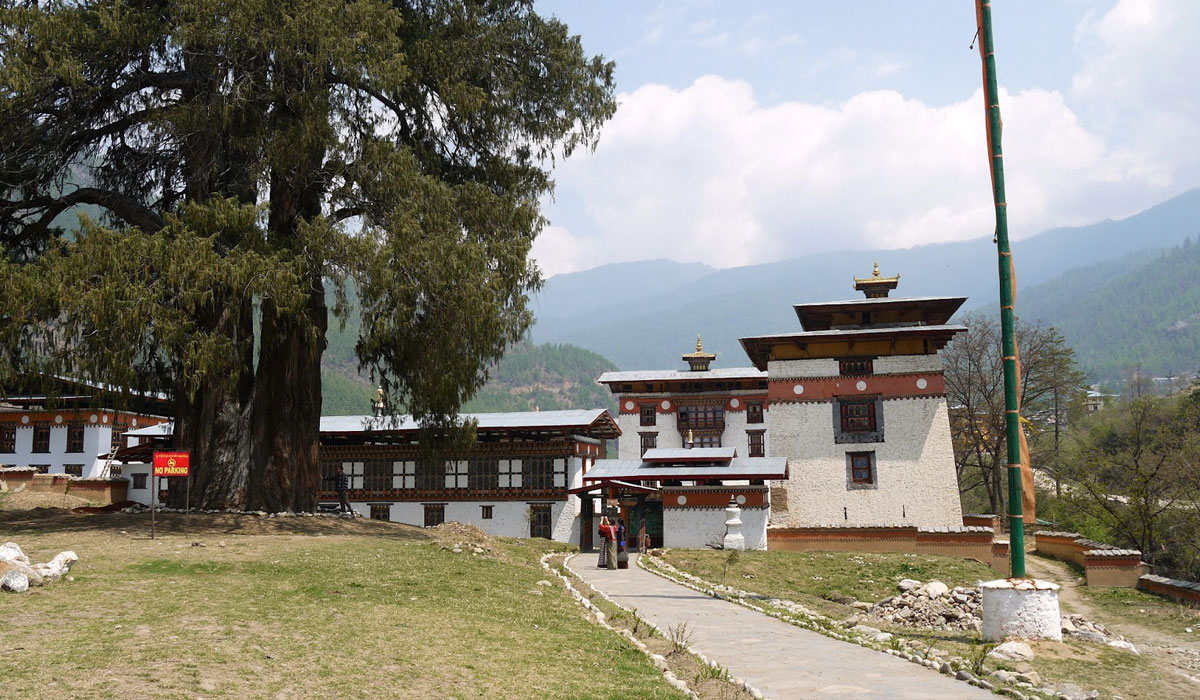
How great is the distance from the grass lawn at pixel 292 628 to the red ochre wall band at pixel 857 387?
22.7 metres

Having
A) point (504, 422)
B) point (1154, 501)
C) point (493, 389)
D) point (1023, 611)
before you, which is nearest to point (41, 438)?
point (504, 422)

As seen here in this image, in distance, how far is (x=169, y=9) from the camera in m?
21.5

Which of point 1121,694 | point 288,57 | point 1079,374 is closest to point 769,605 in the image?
point 1121,694

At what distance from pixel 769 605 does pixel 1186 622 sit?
11.0m

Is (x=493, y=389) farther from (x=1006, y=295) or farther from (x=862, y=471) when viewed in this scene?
(x=1006, y=295)

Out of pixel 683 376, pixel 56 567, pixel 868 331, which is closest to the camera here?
pixel 56 567

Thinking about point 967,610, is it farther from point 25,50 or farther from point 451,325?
point 25,50

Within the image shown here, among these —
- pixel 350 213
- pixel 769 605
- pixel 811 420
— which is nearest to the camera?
pixel 769 605

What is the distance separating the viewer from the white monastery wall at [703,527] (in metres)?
33.3

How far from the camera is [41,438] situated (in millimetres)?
52656

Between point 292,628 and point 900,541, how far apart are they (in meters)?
28.2

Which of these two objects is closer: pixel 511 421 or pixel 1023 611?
pixel 1023 611

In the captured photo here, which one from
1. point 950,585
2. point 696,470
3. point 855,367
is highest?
point 855,367

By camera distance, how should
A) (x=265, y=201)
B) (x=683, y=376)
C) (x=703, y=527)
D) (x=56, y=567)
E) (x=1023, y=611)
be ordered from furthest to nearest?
(x=683, y=376) → (x=703, y=527) → (x=265, y=201) → (x=56, y=567) → (x=1023, y=611)
